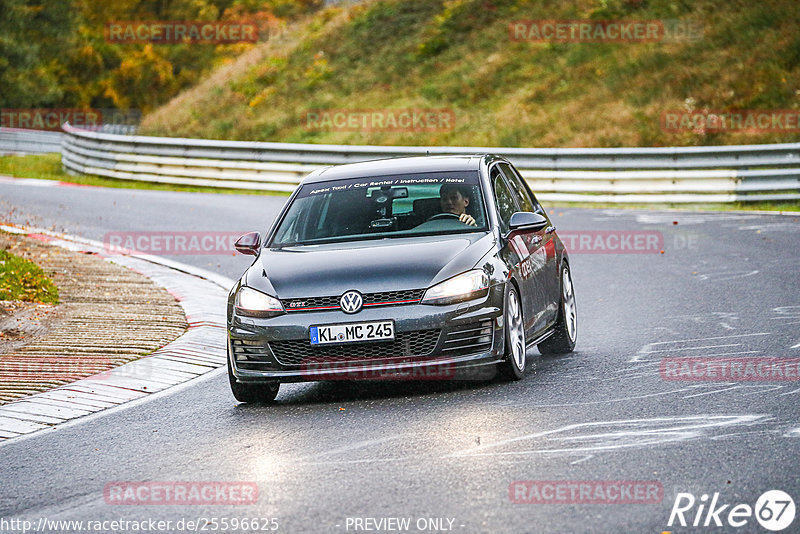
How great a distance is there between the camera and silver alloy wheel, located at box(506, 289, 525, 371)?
8359 millimetres

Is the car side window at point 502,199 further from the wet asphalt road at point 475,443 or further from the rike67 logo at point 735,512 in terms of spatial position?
the rike67 logo at point 735,512

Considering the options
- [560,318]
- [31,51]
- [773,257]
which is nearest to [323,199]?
[560,318]

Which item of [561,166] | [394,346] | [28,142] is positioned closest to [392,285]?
[394,346]

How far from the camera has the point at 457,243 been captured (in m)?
8.58

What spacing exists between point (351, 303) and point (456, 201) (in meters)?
1.65

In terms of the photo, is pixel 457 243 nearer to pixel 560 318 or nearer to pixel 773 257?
pixel 560 318

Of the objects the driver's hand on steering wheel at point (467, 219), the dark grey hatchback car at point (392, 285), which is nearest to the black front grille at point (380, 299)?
the dark grey hatchback car at point (392, 285)

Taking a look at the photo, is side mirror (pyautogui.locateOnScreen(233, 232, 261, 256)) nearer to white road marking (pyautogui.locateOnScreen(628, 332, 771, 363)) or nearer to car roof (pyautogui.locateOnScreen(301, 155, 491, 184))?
car roof (pyautogui.locateOnScreen(301, 155, 491, 184))

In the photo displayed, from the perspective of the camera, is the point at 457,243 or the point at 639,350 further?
the point at 639,350

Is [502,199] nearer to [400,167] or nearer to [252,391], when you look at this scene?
[400,167]

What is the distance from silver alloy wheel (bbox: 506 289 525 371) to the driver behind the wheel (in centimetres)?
77

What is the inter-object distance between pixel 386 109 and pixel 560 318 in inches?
1161

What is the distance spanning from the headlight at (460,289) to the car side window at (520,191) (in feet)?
6.95

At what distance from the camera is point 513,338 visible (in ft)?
27.6
